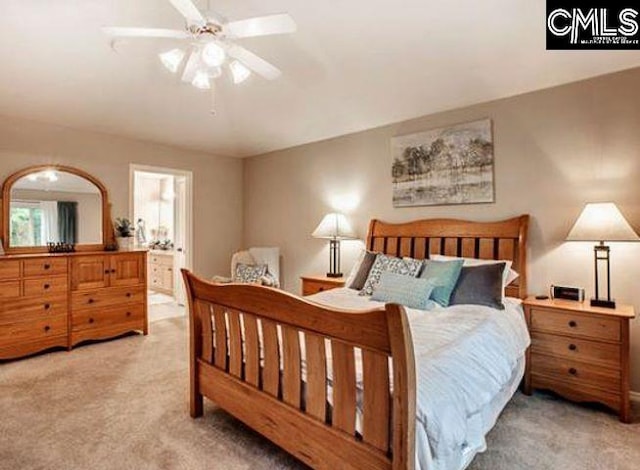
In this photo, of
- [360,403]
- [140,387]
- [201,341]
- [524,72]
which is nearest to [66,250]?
[140,387]

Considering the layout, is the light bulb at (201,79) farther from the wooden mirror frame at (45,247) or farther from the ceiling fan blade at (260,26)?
the wooden mirror frame at (45,247)

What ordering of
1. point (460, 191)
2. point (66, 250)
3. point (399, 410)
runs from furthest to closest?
point (66, 250) → point (460, 191) → point (399, 410)

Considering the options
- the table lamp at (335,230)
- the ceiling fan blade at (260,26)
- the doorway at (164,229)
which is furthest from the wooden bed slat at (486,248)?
the doorway at (164,229)

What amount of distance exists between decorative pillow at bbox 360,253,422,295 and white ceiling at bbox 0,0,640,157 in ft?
4.93

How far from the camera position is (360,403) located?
58.8 inches

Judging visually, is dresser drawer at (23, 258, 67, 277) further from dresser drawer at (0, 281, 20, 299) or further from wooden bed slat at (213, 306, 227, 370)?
wooden bed slat at (213, 306, 227, 370)

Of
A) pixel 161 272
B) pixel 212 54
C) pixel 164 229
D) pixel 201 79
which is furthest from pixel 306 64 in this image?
pixel 164 229

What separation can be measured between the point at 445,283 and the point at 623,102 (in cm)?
186

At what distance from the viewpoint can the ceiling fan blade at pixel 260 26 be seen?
5.48 feet

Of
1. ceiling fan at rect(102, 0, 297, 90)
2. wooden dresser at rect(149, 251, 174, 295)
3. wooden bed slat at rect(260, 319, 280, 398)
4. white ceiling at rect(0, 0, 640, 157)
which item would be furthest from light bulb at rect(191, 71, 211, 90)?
wooden dresser at rect(149, 251, 174, 295)

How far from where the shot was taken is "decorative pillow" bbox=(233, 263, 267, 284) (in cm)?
460

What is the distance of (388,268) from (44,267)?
3.37 metres

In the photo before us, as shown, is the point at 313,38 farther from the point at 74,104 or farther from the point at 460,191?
the point at 74,104

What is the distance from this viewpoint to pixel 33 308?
352 cm
